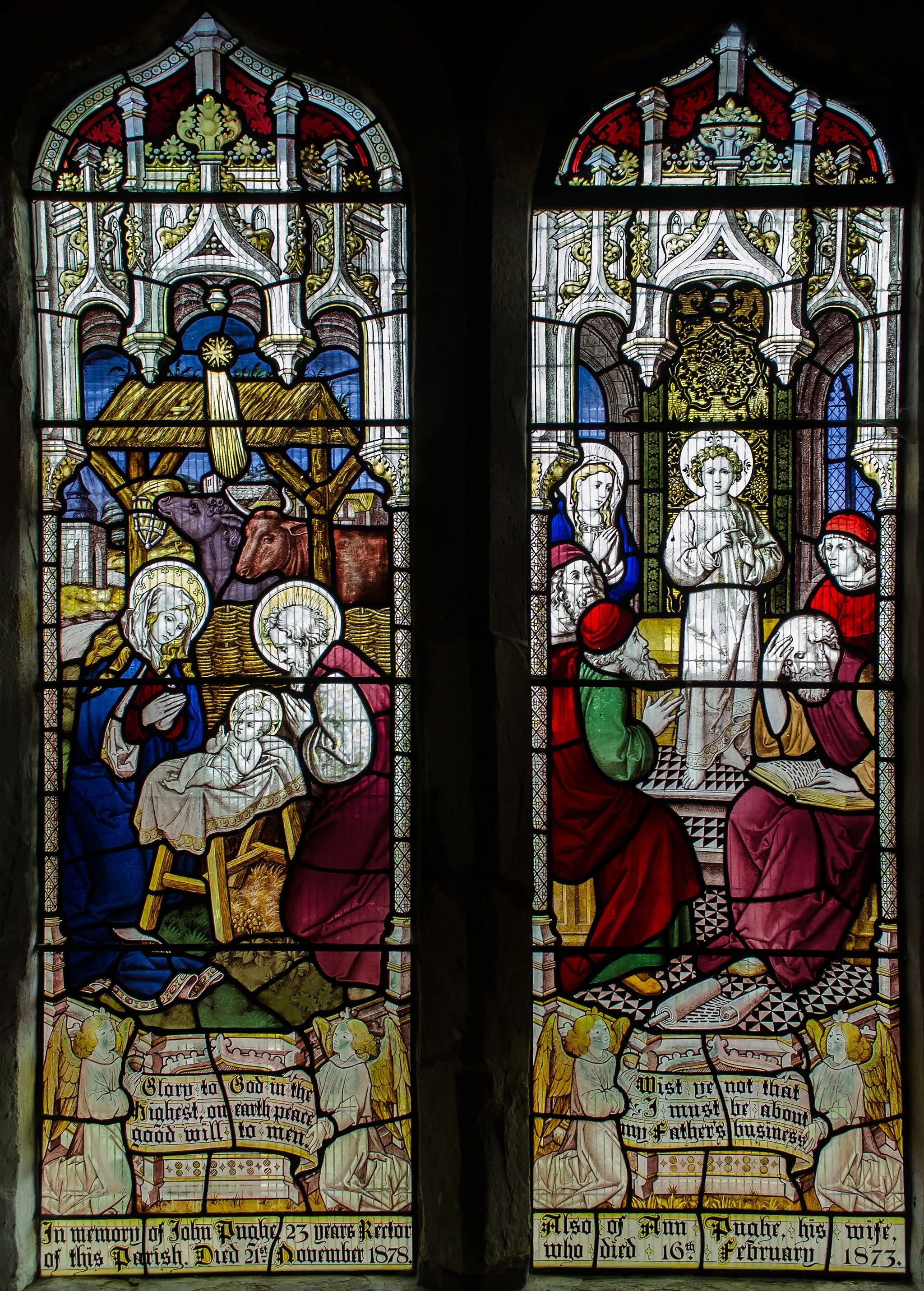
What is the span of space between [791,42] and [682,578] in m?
1.46

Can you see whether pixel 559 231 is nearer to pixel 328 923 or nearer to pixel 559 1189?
pixel 328 923

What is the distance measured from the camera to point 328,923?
9.58 ft

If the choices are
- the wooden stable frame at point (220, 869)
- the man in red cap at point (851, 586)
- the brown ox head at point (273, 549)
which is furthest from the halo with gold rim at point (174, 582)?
the man in red cap at point (851, 586)

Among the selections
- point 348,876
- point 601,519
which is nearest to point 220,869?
point 348,876

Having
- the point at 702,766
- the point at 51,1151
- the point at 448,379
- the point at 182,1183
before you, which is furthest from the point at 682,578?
the point at 51,1151

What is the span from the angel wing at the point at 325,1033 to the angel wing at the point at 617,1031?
73 centimetres

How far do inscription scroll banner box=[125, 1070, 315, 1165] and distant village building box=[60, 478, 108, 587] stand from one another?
→ 4.35 feet

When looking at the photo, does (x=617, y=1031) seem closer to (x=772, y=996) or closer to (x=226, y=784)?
(x=772, y=996)

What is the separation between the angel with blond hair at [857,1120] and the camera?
287 cm

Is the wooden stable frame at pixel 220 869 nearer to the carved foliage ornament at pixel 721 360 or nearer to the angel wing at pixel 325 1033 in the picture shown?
the angel wing at pixel 325 1033

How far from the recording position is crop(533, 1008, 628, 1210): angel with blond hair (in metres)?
2.87

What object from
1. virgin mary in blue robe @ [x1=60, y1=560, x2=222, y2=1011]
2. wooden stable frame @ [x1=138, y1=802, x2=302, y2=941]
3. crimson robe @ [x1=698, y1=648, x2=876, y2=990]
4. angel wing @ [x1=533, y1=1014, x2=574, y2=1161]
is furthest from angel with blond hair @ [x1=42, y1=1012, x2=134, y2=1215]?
crimson robe @ [x1=698, y1=648, x2=876, y2=990]

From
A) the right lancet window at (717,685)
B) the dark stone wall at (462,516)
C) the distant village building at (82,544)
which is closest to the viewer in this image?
the dark stone wall at (462,516)

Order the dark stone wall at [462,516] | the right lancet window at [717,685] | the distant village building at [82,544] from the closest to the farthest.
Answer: the dark stone wall at [462,516] < the right lancet window at [717,685] < the distant village building at [82,544]
